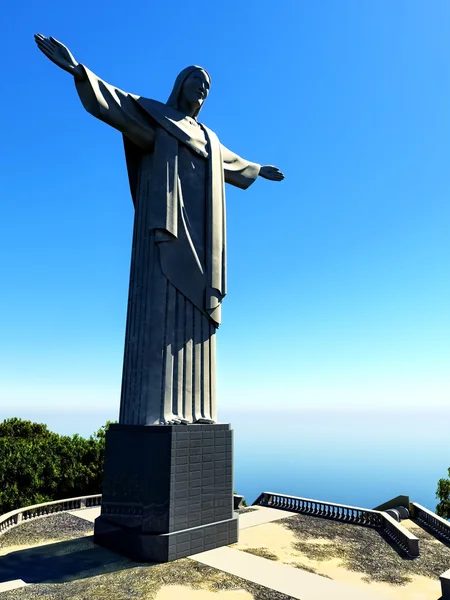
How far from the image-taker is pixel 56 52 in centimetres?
1153

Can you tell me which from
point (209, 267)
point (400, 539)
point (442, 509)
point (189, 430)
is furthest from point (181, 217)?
point (442, 509)

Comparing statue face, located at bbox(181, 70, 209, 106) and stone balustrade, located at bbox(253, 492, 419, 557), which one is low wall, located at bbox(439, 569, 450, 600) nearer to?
stone balustrade, located at bbox(253, 492, 419, 557)

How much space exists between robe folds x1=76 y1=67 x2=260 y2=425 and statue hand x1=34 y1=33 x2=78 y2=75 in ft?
1.52

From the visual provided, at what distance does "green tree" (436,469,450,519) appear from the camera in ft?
81.0

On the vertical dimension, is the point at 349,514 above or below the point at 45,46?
below

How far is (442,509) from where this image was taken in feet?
81.3

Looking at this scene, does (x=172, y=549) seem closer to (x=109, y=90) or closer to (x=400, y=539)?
(x=400, y=539)

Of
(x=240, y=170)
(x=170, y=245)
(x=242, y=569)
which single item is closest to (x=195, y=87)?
(x=240, y=170)

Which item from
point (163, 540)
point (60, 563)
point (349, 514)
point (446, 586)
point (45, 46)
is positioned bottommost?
point (60, 563)

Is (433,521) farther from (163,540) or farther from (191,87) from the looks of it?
(191,87)

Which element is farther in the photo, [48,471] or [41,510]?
[48,471]

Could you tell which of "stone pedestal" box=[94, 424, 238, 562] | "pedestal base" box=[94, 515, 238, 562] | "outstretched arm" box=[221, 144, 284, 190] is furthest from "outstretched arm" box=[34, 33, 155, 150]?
"pedestal base" box=[94, 515, 238, 562]

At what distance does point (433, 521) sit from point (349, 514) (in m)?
2.68

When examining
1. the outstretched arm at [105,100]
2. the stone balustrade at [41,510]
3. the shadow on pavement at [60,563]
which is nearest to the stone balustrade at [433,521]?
the shadow on pavement at [60,563]
